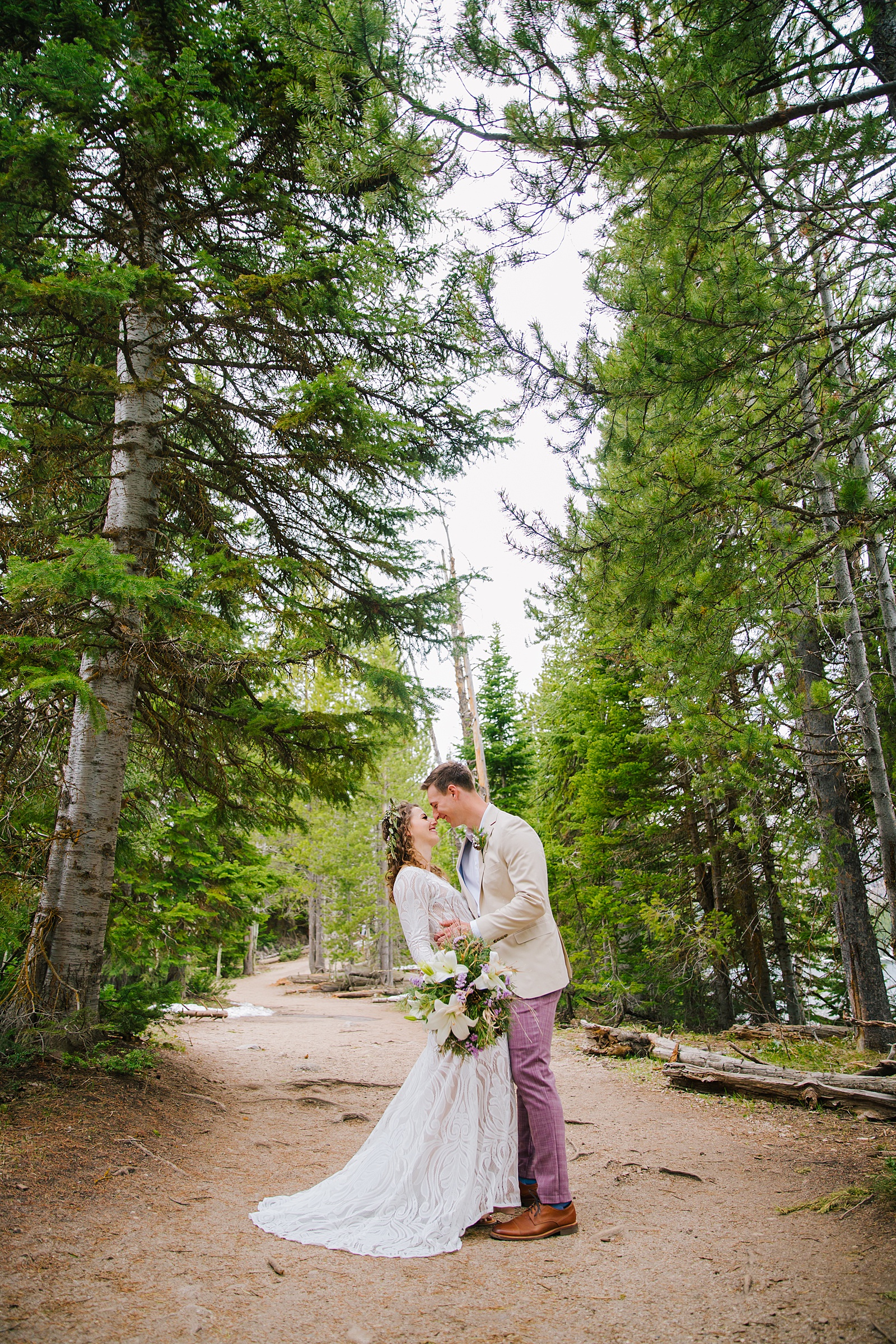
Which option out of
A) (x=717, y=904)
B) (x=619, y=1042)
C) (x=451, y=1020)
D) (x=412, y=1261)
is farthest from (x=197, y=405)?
(x=717, y=904)

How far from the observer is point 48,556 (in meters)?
6.22

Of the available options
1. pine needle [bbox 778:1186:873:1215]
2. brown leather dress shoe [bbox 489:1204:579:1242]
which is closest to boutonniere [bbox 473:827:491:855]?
brown leather dress shoe [bbox 489:1204:579:1242]

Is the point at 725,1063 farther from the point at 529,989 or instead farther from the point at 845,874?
the point at 529,989

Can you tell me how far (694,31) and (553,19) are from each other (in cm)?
74

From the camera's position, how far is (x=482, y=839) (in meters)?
3.97

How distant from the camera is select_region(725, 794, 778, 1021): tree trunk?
1067cm

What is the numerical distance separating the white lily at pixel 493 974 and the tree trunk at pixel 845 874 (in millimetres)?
5058

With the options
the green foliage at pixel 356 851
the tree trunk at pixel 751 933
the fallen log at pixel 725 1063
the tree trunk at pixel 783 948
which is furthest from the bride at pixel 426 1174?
the green foliage at pixel 356 851

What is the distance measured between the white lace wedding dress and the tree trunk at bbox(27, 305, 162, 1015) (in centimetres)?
252

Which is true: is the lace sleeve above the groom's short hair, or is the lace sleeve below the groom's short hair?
below

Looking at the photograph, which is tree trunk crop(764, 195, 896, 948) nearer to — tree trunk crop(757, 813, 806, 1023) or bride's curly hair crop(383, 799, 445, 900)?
tree trunk crop(757, 813, 806, 1023)

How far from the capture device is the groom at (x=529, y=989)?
3537 mm

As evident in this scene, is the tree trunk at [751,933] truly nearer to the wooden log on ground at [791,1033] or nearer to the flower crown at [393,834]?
the wooden log on ground at [791,1033]

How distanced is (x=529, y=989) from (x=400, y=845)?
120cm
